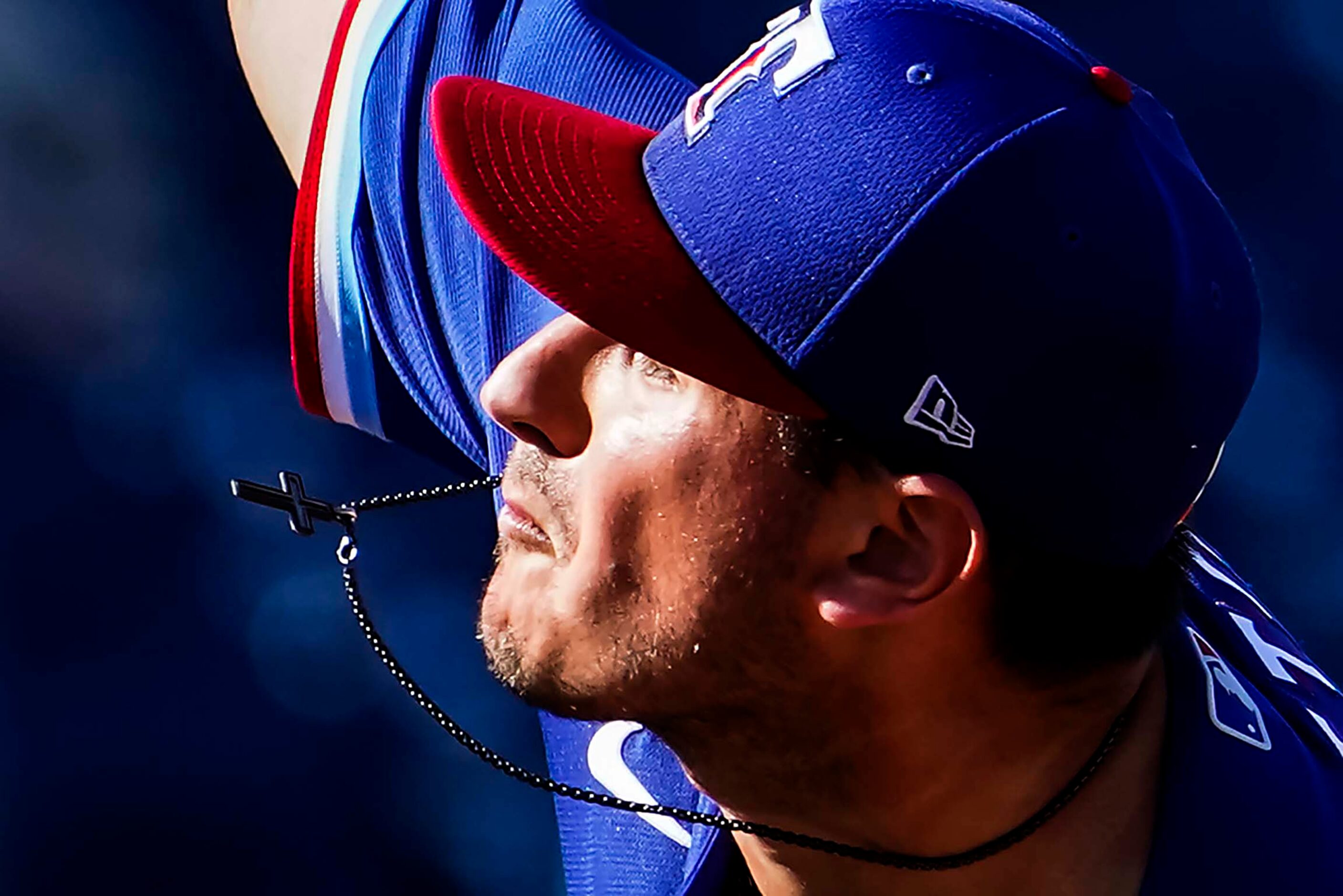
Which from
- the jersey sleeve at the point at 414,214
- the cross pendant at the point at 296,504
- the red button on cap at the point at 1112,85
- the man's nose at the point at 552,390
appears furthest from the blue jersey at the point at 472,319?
the red button on cap at the point at 1112,85

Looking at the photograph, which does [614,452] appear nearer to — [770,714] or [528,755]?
[770,714]

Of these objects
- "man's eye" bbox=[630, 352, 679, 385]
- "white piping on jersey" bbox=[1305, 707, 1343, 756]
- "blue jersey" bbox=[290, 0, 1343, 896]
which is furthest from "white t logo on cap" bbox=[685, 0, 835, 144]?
"white piping on jersey" bbox=[1305, 707, 1343, 756]

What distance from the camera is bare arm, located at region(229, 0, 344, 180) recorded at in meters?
1.13

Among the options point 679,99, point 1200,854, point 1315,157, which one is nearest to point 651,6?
point 679,99

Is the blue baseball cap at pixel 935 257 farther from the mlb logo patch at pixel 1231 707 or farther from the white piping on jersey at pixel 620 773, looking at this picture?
the white piping on jersey at pixel 620 773

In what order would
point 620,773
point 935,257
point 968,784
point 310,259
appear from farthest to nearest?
point 310,259, point 620,773, point 968,784, point 935,257

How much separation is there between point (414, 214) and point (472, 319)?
10cm

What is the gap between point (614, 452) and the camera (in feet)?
2.24

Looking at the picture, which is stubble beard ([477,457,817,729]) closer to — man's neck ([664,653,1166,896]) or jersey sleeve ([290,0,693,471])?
man's neck ([664,653,1166,896])

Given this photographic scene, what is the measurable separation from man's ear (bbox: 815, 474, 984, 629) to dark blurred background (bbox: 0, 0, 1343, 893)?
775 mm

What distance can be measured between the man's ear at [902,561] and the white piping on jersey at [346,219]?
→ 503mm

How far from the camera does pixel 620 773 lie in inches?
37.7

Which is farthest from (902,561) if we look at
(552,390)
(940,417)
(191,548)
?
(191,548)

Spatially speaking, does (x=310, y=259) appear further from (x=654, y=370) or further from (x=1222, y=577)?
(x=1222, y=577)
